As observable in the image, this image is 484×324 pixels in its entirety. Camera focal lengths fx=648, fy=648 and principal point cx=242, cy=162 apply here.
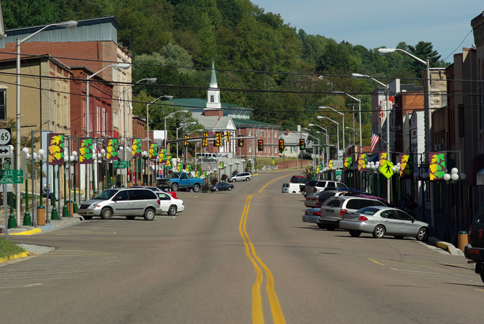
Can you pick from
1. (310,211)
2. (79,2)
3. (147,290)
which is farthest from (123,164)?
(79,2)

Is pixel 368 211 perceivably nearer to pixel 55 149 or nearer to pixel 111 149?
pixel 55 149

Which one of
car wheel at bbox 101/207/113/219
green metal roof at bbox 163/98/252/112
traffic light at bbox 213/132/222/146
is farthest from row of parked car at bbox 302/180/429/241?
green metal roof at bbox 163/98/252/112

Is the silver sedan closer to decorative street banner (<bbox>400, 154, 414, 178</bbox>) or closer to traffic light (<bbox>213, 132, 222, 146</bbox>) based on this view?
decorative street banner (<bbox>400, 154, 414, 178</bbox>)

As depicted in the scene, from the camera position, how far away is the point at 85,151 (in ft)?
133

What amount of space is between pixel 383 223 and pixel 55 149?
57.3ft

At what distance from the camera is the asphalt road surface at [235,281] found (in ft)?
33.1

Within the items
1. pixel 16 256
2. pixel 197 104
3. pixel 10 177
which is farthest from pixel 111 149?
pixel 197 104

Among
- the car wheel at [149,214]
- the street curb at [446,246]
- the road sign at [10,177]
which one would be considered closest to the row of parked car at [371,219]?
the street curb at [446,246]

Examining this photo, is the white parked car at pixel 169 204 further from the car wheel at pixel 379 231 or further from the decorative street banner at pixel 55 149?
the car wheel at pixel 379 231

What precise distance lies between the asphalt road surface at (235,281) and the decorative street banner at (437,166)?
4.68 m

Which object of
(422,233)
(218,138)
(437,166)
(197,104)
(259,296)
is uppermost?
(197,104)

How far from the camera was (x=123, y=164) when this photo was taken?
49.9 m

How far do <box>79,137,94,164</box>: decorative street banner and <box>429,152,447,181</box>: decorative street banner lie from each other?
20.6m

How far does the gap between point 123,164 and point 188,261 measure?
3210cm
